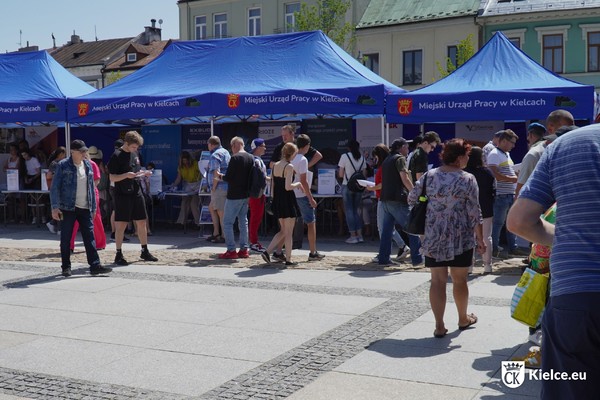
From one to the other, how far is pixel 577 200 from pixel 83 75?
5892 cm

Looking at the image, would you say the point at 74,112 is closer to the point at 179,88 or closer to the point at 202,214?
the point at 179,88

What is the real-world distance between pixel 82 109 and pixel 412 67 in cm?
2711

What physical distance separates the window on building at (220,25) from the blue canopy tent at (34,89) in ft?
98.3

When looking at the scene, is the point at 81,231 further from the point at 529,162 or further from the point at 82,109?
the point at 82,109

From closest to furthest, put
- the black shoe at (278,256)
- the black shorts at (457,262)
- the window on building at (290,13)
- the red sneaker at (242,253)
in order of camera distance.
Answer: the black shorts at (457,262)
the black shoe at (278,256)
the red sneaker at (242,253)
the window on building at (290,13)

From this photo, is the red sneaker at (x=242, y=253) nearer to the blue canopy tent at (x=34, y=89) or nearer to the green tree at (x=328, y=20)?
the blue canopy tent at (x=34, y=89)

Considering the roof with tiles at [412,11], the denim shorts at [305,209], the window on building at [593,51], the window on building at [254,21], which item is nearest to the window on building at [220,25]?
the window on building at [254,21]

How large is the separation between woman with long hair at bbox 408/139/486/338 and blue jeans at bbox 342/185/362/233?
22.3ft

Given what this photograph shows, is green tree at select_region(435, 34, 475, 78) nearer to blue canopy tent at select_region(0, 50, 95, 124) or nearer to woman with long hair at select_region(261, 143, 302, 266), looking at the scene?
blue canopy tent at select_region(0, 50, 95, 124)

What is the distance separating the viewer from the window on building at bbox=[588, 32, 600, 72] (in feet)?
116

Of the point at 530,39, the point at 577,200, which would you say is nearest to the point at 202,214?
the point at 577,200

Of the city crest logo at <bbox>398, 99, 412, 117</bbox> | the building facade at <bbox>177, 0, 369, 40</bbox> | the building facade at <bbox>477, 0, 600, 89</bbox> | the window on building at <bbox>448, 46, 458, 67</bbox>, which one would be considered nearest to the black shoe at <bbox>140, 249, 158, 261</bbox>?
the city crest logo at <bbox>398, 99, 412, 117</bbox>

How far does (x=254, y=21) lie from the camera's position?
1831 inches

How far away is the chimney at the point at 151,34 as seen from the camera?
63022 millimetres
